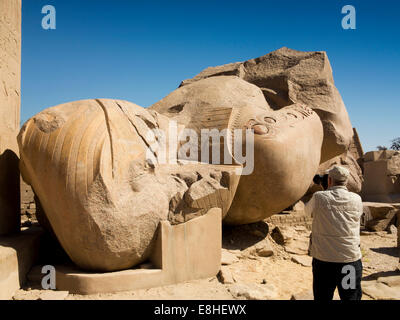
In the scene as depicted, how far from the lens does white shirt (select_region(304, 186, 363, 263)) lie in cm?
234

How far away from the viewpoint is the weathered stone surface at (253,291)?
3219 millimetres

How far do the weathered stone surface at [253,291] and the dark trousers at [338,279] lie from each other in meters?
0.87

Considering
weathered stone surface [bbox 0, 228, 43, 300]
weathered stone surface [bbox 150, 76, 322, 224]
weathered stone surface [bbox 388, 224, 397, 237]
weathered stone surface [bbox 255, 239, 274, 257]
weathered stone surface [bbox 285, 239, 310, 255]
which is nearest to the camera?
weathered stone surface [bbox 0, 228, 43, 300]

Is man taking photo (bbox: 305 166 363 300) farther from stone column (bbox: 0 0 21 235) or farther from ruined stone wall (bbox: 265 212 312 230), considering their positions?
ruined stone wall (bbox: 265 212 312 230)

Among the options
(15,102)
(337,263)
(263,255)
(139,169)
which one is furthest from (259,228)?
(15,102)

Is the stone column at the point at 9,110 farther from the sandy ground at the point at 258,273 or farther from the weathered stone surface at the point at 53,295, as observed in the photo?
the weathered stone surface at the point at 53,295

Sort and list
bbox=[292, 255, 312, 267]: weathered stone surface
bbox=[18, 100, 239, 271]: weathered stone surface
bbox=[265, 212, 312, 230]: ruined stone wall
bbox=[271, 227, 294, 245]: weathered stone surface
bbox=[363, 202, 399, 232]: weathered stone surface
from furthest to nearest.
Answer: bbox=[363, 202, 399, 232]: weathered stone surface
bbox=[265, 212, 312, 230]: ruined stone wall
bbox=[271, 227, 294, 245]: weathered stone surface
bbox=[292, 255, 312, 267]: weathered stone surface
bbox=[18, 100, 239, 271]: weathered stone surface

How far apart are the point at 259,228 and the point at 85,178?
3261mm

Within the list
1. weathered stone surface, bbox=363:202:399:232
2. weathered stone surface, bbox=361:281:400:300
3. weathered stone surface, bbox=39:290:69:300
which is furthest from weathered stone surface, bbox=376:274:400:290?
weathered stone surface, bbox=363:202:399:232

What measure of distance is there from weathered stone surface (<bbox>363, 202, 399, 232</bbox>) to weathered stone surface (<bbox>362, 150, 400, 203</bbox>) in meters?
4.59

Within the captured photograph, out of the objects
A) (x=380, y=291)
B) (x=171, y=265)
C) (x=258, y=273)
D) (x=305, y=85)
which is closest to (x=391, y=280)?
(x=380, y=291)

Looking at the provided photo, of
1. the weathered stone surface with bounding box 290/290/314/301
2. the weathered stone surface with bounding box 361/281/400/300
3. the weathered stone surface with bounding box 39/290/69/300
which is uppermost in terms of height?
the weathered stone surface with bounding box 39/290/69/300

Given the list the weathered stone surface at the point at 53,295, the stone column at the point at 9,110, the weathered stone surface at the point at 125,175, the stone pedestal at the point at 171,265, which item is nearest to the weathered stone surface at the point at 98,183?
the weathered stone surface at the point at 125,175

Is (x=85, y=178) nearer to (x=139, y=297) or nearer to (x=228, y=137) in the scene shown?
(x=139, y=297)
